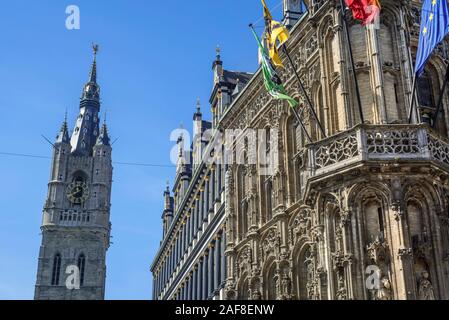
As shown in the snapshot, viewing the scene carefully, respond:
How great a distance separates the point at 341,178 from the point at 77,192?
346 feet

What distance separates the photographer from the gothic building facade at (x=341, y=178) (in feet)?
88.6

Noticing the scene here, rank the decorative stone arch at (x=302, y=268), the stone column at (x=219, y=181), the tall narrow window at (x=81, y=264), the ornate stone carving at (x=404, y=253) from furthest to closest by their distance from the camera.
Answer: the tall narrow window at (x=81, y=264) → the stone column at (x=219, y=181) → the decorative stone arch at (x=302, y=268) → the ornate stone carving at (x=404, y=253)

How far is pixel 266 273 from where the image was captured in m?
35.9

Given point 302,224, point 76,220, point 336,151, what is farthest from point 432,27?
point 76,220

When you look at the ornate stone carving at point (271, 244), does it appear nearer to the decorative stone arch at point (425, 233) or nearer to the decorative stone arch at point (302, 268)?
the decorative stone arch at point (302, 268)

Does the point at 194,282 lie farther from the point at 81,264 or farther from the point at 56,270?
the point at 56,270

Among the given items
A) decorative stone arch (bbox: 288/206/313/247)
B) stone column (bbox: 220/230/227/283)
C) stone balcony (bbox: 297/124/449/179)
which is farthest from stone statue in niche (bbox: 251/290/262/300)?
stone balcony (bbox: 297/124/449/179)

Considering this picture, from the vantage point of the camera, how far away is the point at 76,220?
125 metres

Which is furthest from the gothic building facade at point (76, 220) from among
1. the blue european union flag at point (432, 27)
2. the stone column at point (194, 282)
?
the blue european union flag at point (432, 27)

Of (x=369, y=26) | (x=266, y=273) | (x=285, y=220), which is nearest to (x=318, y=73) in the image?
(x=369, y=26)

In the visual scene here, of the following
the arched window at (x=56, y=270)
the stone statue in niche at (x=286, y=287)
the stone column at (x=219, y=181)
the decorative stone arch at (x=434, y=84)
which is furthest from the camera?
the arched window at (x=56, y=270)

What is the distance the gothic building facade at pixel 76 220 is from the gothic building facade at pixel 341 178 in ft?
260

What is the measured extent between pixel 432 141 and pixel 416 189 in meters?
1.94
